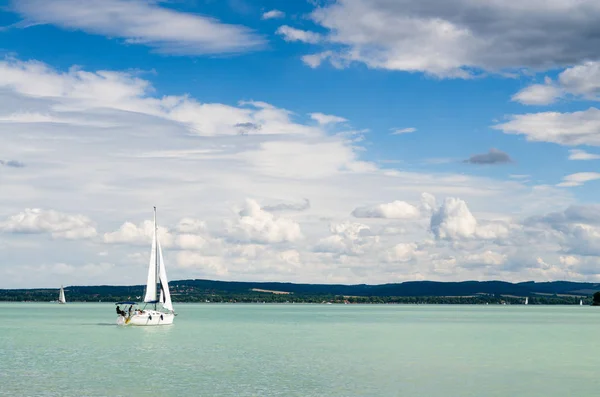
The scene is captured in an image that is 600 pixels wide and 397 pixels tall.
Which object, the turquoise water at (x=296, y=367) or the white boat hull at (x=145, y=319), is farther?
the white boat hull at (x=145, y=319)

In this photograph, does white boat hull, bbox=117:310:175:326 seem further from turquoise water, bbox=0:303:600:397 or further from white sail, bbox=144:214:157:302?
turquoise water, bbox=0:303:600:397

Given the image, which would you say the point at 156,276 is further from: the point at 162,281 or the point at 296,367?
the point at 296,367

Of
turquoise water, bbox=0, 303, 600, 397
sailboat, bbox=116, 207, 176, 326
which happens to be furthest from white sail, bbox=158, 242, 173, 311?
turquoise water, bbox=0, 303, 600, 397

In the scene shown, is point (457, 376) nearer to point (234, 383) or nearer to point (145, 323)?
point (234, 383)

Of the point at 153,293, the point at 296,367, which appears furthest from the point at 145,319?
the point at 296,367

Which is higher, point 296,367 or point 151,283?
point 151,283

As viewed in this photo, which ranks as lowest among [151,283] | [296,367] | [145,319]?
[296,367]

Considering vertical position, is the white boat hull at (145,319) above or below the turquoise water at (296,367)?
above

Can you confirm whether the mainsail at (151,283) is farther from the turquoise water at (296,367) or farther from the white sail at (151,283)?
the turquoise water at (296,367)

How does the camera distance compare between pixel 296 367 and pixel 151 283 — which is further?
pixel 151 283

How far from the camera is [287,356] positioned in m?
Answer: 73.5

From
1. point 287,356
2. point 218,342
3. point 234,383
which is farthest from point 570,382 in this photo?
point 218,342

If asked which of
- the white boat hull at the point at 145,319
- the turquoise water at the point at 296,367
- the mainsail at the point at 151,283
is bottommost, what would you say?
the turquoise water at the point at 296,367

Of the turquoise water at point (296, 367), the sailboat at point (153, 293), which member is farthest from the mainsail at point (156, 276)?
the turquoise water at point (296, 367)
